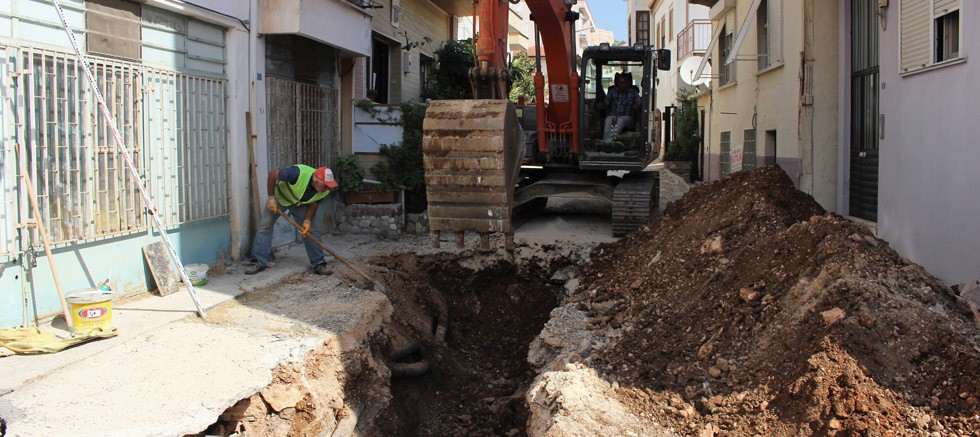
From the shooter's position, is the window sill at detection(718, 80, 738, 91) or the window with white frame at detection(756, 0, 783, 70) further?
the window sill at detection(718, 80, 738, 91)

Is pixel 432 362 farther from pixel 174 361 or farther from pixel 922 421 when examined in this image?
pixel 922 421

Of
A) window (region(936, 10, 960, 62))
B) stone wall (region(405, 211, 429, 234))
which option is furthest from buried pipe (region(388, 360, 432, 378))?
window (region(936, 10, 960, 62))

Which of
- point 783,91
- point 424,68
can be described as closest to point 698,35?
point 424,68

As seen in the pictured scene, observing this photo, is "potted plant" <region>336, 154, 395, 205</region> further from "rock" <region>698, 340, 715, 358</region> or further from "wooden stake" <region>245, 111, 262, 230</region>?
"rock" <region>698, 340, 715, 358</region>

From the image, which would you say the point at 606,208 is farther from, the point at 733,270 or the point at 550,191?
the point at 733,270

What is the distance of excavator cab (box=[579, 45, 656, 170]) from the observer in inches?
462

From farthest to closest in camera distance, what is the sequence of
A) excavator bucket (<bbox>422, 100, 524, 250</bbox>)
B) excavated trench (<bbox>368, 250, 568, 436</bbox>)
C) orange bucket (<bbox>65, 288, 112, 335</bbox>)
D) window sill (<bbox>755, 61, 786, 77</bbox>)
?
window sill (<bbox>755, 61, 786, 77</bbox>)
excavator bucket (<bbox>422, 100, 524, 250</bbox>)
excavated trench (<bbox>368, 250, 568, 436</bbox>)
orange bucket (<bbox>65, 288, 112, 335</bbox>)

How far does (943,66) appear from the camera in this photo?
24.8ft

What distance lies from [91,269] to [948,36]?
8.12 m

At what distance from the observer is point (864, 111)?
1044 cm

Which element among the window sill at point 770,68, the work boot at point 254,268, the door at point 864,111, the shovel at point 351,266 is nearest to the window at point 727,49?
the window sill at point 770,68

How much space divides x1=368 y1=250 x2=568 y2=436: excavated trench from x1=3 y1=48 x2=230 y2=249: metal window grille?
2417 millimetres

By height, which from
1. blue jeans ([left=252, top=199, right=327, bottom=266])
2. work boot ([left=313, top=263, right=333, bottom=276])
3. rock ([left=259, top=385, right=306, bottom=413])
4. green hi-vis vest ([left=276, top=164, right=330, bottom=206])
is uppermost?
green hi-vis vest ([left=276, top=164, right=330, bottom=206])

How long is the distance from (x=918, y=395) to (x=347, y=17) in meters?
9.35
